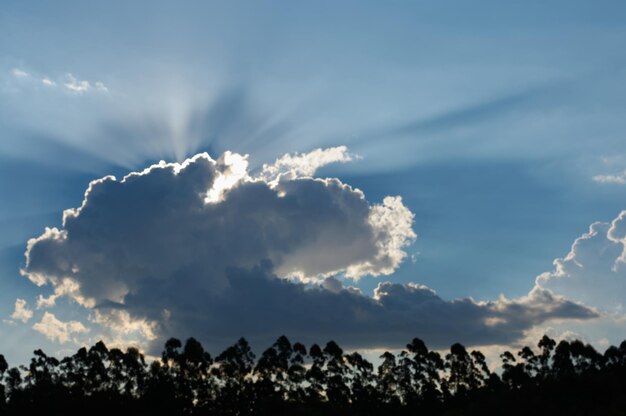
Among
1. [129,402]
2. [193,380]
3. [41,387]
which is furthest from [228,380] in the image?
[41,387]

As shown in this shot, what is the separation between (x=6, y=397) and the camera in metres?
164

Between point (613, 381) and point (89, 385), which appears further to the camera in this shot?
point (89, 385)

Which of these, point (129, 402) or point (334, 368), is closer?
point (129, 402)

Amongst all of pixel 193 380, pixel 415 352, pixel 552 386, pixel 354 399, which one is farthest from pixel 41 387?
pixel 552 386

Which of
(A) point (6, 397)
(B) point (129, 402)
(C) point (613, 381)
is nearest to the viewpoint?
(C) point (613, 381)

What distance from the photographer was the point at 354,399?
568 ft

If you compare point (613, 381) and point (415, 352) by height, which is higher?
point (415, 352)

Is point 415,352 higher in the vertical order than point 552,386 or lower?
higher

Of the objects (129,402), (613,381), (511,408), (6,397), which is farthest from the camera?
(6,397)

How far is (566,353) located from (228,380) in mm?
91313

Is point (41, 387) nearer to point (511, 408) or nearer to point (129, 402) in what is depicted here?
point (129, 402)

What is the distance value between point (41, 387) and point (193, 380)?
34650 mm

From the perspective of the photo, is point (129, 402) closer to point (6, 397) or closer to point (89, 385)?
point (89, 385)

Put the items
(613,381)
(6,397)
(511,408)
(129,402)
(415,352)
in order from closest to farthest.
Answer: (511,408) → (613,381) → (129,402) → (6,397) → (415,352)
